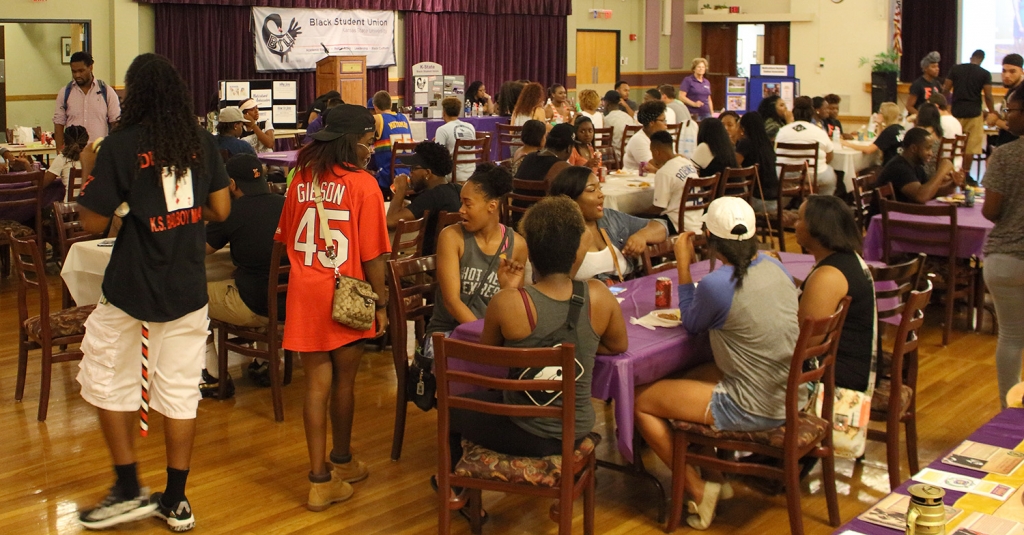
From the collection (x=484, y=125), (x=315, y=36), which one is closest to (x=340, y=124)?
(x=484, y=125)

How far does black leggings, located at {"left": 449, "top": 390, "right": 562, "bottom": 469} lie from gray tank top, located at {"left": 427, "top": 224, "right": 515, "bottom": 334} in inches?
29.0

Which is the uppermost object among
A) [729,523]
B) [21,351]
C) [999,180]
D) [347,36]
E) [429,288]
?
[347,36]

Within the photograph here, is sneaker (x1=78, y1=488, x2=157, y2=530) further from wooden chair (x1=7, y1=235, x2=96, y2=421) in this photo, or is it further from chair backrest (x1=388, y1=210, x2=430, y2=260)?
chair backrest (x1=388, y1=210, x2=430, y2=260)

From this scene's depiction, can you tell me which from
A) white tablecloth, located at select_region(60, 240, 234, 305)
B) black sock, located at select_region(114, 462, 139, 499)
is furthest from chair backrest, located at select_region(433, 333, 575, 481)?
white tablecloth, located at select_region(60, 240, 234, 305)

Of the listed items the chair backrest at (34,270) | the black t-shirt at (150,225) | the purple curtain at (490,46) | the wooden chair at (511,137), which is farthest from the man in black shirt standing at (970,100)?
the black t-shirt at (150,225)

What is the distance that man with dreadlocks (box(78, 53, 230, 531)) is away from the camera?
10.8 feet

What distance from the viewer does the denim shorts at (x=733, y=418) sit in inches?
135

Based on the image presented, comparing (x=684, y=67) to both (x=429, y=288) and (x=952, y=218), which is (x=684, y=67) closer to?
(x=952, y=218)

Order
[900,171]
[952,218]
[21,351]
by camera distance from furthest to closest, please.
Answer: [900,171], [952,218], [21,351]

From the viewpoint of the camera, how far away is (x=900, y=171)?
6.54 m

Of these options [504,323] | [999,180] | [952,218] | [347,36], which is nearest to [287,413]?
[504,323]

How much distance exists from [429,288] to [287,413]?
1.06 metres

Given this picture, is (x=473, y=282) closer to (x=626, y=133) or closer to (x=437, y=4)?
(x=626, y=133)

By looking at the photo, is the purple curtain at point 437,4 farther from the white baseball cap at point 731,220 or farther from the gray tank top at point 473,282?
the white baseball cap at point 731,220
